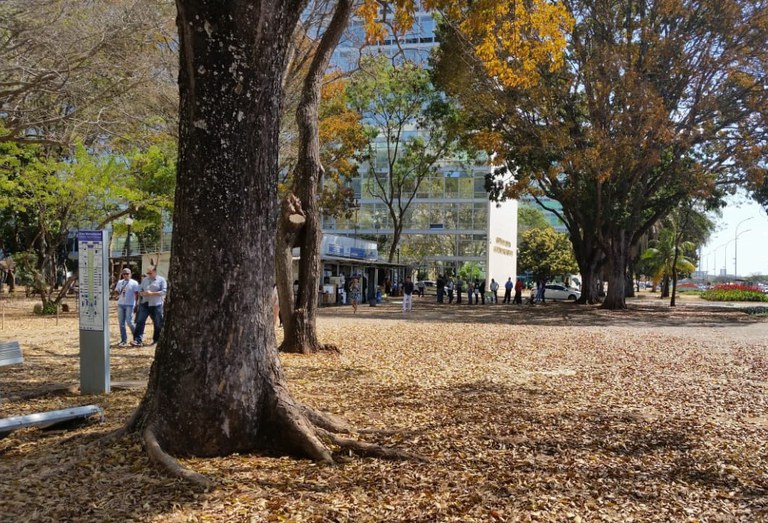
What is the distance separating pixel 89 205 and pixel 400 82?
17.3 metres

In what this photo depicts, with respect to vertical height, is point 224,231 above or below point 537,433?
above

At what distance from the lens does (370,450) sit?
4906mm

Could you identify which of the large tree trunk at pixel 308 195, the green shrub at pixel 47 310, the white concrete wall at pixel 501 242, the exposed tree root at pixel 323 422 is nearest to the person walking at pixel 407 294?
the green shrub at pixel 47 310

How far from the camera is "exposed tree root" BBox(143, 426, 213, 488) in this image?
409 cm

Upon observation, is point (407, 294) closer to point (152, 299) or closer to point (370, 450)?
point (152, 299)

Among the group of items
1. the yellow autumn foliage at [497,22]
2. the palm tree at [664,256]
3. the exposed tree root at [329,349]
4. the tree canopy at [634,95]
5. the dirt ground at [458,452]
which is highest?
the tree canopy at [634,95]

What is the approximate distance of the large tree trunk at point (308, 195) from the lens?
422 inches

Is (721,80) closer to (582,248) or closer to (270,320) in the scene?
(582,248)

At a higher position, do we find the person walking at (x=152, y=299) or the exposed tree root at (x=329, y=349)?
the person walking at (x=152, y=299)

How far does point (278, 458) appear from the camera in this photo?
4.75 metres

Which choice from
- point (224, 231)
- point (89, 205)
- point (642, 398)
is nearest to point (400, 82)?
point (89, 205)

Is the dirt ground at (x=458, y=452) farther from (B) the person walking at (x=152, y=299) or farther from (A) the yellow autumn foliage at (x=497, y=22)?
A: (A) the yellow autumn foliage at (x=497, y=22)

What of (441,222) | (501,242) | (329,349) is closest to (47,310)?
(329,349)

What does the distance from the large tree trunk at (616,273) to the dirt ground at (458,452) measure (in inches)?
772
